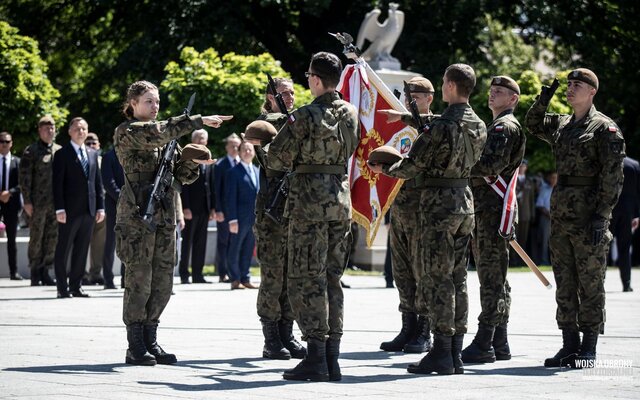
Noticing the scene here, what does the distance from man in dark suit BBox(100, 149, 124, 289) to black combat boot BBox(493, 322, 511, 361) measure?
6579 mm

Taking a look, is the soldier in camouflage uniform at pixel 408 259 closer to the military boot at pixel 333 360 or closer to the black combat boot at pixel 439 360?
the black combat boot at pixel 439 360

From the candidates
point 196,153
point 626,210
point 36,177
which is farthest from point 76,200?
point 626,210

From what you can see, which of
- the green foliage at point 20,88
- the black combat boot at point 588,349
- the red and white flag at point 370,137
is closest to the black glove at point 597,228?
the black combat boot at point 588,349

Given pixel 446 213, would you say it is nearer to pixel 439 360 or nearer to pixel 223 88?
pixel 439 360

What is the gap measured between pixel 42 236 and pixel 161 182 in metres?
8.43

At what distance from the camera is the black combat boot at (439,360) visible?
8.67 metres

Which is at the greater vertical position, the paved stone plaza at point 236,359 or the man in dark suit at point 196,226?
the man in dark suit at point 196,226

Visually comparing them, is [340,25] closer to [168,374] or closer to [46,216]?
[46,216]

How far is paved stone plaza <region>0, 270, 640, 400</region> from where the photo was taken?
25.2ft

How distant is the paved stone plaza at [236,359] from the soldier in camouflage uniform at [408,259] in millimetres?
252

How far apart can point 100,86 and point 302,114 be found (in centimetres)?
2310

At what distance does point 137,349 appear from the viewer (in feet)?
29.4

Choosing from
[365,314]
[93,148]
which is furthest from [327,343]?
[93,148]

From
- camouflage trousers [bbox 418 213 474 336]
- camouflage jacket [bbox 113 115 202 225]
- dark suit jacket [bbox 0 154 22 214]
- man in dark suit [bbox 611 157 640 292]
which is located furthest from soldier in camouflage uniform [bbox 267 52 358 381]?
dark suit jacket [bbox 0 154 22 214]
